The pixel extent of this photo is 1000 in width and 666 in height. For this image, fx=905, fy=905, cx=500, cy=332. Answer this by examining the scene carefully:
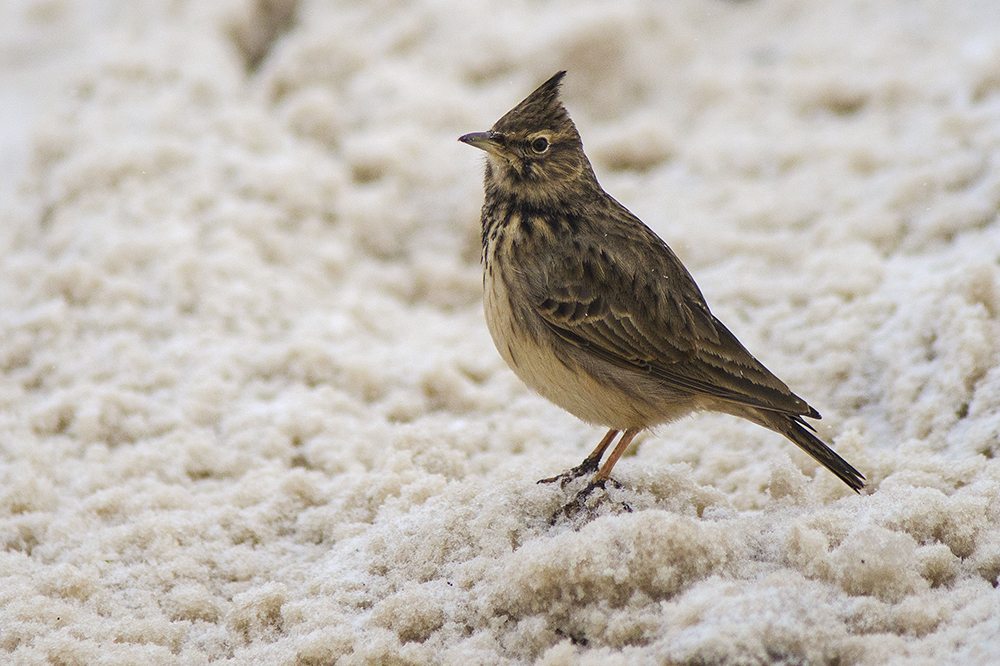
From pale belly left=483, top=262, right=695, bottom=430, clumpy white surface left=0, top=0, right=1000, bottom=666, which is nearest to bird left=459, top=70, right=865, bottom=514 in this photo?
pale belly left=483, top=262, right=695, bottom=430

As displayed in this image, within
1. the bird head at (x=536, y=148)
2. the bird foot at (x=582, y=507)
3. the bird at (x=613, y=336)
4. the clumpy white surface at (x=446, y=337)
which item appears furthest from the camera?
the bird head at (x=536, y=148)

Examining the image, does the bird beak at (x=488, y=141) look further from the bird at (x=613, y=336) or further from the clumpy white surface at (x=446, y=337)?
the clumpy white surface at (x=446, y=337)

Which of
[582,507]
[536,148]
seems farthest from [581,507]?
[536,148]

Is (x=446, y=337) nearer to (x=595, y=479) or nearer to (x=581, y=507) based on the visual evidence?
(x=595, y=479)

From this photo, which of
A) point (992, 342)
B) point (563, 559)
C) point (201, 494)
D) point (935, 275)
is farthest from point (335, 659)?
point (935, 275)

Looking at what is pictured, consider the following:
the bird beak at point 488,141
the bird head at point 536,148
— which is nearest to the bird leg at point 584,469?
the bird head at point 536,148

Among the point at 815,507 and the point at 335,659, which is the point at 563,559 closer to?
the point at 335,659
